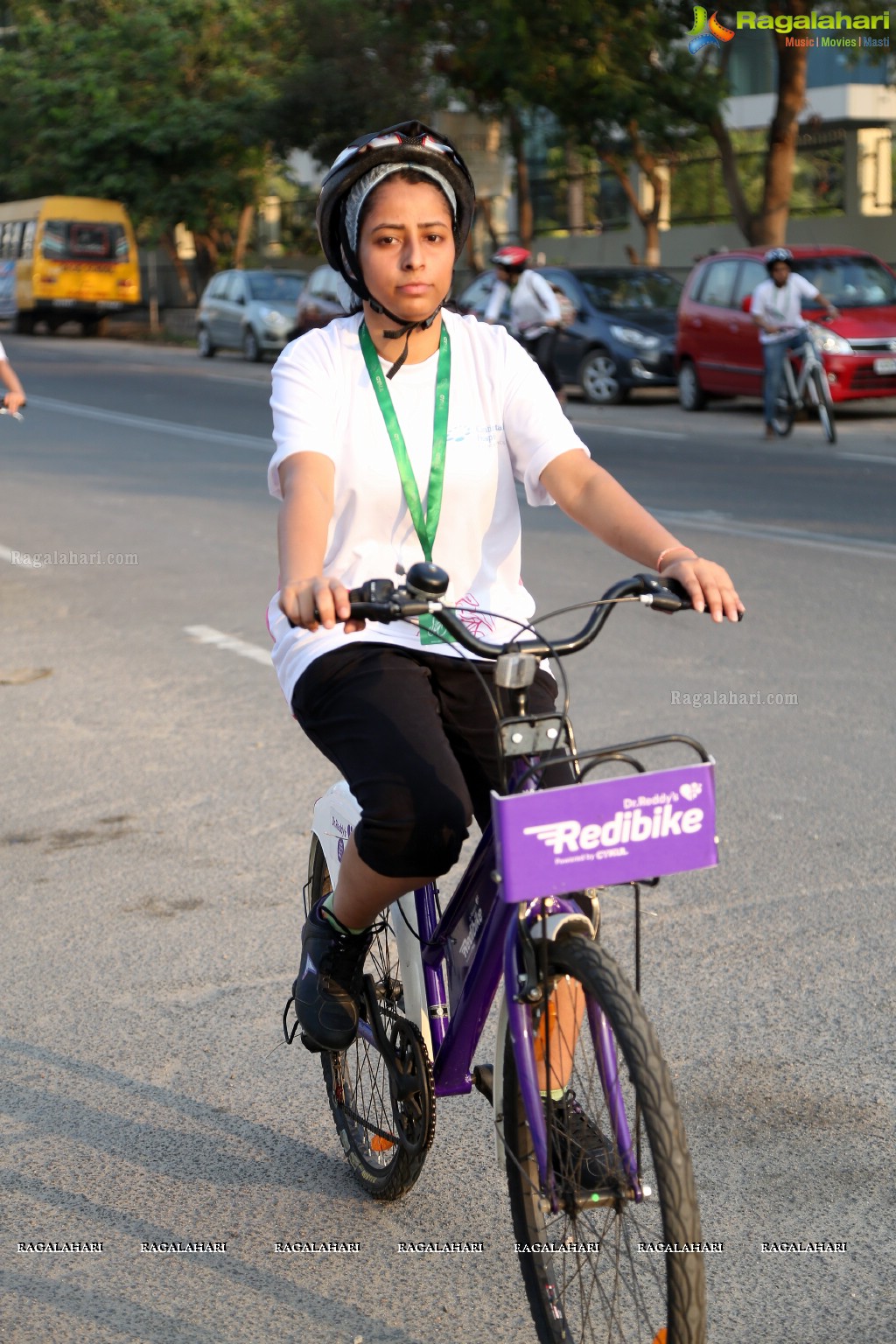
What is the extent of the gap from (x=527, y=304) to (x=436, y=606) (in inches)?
663

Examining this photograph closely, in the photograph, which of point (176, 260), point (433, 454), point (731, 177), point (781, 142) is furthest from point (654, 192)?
point (433, 454)

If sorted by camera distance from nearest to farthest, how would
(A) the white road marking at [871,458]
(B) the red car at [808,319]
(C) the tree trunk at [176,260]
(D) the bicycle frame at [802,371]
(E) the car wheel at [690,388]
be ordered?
(A) the white road marking at [871,458] < (D) the bicycle frame at [802,371] < (B) the red car at [808,319] < (E) the car wheel at [690,388] < (C) the tree trunk at [176,260]

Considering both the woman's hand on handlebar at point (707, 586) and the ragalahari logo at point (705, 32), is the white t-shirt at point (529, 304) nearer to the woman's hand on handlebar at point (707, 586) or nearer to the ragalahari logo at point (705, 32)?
the ragalahari logo at point (705, 32)

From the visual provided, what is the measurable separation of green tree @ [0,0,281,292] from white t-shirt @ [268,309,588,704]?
38.0 metres

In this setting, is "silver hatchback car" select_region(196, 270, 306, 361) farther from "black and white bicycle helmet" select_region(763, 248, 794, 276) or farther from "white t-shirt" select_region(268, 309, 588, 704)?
"white t-shirt" select_region(268, 309, 588, 704)

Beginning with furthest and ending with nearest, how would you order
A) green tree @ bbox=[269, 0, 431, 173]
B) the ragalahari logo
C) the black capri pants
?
1. green tree @ bbox=[269, 0, 431, 173]
2. the ragalahari logo
3. the black capri pants

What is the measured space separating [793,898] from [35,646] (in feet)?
15.8

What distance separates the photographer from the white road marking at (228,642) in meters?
8.22

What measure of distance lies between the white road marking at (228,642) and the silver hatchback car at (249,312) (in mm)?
21250

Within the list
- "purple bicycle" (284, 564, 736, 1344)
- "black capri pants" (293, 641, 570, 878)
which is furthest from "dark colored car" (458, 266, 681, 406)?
Answer: "purple bicycle" (284, 564, 736, 1344)

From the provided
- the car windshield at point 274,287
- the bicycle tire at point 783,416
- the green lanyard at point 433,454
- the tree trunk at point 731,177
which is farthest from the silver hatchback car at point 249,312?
the green lanyard at point 433,454

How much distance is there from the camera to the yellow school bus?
133 feet

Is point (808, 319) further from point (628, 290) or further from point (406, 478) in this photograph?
point (406, 478)

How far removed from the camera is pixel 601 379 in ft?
69.5
